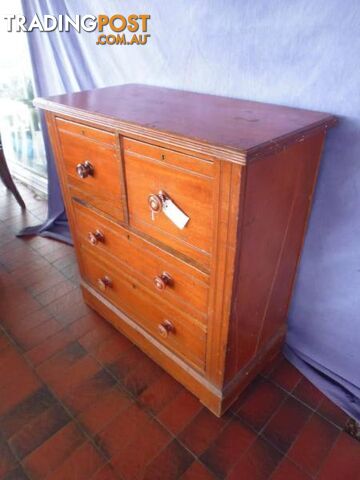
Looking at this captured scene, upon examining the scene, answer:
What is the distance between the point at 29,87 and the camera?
9.39 ft

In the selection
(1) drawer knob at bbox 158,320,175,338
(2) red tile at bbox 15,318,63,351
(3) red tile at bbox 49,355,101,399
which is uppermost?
(1) drawer knob at bbox 158,320,175,338

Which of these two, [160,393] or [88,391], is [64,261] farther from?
[160,393]

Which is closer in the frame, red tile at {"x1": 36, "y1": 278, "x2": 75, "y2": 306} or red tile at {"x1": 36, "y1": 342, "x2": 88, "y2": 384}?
red tile at {"x1": 36, "y1": 342, "x2": 88, "y2": 384}

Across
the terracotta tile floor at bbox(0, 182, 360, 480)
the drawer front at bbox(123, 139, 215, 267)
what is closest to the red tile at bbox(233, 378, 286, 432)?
the terracotta tile floor at bbox(0, 182, 360, 480)

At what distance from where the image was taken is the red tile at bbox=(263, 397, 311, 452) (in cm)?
131

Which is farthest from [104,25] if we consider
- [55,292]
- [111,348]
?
[111,348]

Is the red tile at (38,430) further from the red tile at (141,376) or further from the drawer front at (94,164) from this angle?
the drawer front at (94,164)

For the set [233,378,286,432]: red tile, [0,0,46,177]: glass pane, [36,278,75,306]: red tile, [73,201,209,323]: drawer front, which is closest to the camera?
[73,201,209,323]: drawer front

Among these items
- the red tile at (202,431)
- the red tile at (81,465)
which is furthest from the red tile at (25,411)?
the red tile at (202,431)

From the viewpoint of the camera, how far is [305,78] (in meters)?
1.11

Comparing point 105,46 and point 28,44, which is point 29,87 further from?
point 105,46

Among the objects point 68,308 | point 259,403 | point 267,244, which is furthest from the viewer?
point 68,308

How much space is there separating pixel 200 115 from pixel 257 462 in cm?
123

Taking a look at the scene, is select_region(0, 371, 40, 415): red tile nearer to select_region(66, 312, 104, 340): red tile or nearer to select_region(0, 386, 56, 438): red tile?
select_region(0, 386, 56, 438): red tile
